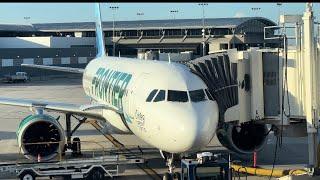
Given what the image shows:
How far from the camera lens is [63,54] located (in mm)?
88562

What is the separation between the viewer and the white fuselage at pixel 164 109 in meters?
12.1

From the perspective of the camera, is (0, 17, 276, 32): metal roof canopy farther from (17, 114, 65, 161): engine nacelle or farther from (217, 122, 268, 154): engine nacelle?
(17, 114, 65, 161): engine nacelle

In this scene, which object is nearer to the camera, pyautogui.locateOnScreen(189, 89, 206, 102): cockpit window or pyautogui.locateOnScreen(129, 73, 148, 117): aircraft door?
pyautogui.locateOnScreen(189, 89, 206, 102): cockpit window

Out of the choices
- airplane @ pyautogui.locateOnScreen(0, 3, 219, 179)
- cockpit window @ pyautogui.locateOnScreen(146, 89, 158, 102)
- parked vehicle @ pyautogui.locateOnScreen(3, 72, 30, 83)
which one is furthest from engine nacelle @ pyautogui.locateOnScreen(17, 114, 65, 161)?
parked vehicle @ pyautogui.locateOnScreen(3, 72, 30, 83)

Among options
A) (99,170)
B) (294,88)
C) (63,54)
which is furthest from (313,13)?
(63,54)

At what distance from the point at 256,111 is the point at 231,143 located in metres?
1.73

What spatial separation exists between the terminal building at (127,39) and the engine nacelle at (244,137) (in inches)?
2525

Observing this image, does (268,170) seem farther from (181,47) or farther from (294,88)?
(181,47)

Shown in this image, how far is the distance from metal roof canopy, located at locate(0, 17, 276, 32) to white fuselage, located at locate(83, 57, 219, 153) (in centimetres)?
8353

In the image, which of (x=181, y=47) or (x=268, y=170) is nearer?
(x=268, y=170)

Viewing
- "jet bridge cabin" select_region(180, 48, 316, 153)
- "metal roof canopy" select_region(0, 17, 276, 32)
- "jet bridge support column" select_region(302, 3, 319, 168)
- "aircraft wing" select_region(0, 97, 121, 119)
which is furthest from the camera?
"metal roof canopy" select_region(0, 17, 276, 32)

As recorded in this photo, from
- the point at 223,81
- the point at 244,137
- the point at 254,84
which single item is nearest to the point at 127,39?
the point at 244,137

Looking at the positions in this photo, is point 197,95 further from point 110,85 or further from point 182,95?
point 110,85

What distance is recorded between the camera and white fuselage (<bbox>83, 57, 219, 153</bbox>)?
1212 centimetres
